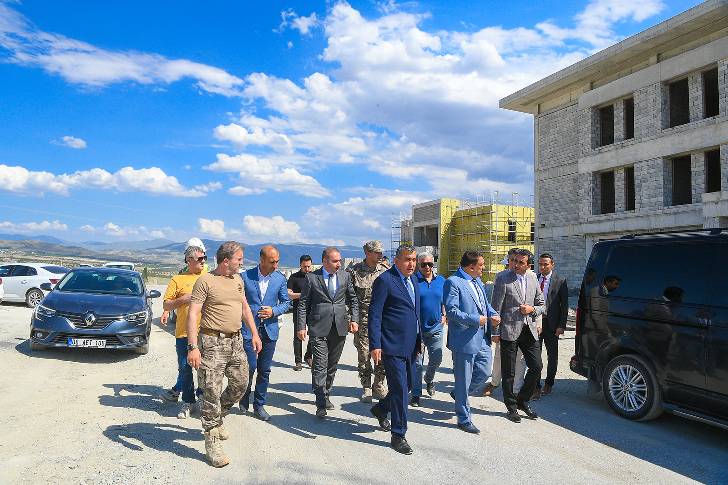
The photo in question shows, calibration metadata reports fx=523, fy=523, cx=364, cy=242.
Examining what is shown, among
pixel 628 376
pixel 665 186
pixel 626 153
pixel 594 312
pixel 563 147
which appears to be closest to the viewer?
pixel 628 376

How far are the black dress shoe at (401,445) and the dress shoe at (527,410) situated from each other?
1.90 m

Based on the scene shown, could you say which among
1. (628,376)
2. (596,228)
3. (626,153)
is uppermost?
(626,153)

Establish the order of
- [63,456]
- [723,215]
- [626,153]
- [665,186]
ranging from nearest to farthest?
1. [63,456]
2. [723,215]
3. [665,186]
4. [626,153]

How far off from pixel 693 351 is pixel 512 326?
6.02 feet

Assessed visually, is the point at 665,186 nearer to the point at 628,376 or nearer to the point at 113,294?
the point at 628,376

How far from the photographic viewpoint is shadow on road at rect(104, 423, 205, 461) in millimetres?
4883

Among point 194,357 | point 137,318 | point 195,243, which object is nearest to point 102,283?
point 137,318

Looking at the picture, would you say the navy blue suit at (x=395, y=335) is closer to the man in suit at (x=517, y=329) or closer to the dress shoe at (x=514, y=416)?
the man in suit at (x=517, y=329)

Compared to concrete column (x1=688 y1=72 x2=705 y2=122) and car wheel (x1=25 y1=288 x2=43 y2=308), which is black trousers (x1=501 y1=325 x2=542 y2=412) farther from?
concrete column (x1=688 y1=72 x2=705 y2=122)

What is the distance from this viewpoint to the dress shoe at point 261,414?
5924 mm

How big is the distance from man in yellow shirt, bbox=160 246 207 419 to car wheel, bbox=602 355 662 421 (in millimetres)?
4934

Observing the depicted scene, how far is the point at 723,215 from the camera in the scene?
1828 centimetres

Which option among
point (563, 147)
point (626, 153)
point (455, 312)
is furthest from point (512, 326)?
point (563, 147)

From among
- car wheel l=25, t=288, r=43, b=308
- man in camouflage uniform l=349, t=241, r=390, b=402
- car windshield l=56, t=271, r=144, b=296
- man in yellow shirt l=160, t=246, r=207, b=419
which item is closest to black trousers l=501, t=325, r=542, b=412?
man in camouflage uniform l=349, t=241, r=390, b=402
